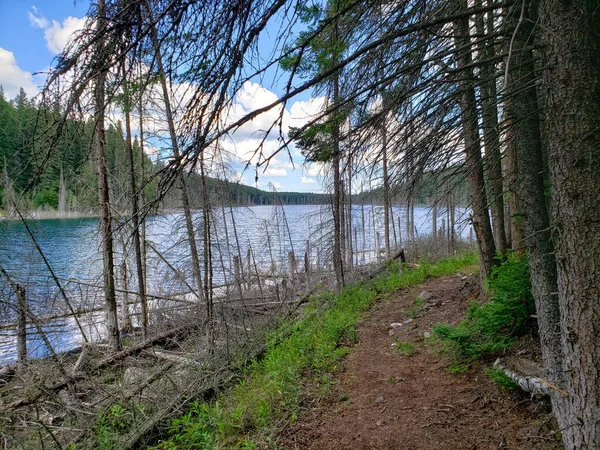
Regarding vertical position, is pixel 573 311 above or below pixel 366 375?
above

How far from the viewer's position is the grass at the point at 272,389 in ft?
10.3

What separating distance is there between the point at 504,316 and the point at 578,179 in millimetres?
1936

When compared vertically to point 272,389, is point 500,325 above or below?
above

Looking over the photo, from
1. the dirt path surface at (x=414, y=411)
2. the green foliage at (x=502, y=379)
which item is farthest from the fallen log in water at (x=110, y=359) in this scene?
the green foliage at (x=502, y=379)

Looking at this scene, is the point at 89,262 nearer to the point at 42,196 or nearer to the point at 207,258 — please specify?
the point at 207,258

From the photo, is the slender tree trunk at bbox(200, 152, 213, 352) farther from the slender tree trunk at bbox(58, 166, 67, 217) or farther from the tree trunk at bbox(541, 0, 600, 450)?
the tree trunk at bbox(541, 0, 600, 450)

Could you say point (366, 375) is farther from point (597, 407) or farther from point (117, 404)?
point (117, 404)

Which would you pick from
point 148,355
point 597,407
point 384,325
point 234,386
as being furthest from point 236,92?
point 148,355

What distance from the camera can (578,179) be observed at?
158 cm

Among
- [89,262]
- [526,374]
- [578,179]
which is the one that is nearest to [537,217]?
[578,179]

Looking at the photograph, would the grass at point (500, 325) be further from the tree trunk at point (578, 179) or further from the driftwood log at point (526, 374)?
the tree trunk at point (578, 179)

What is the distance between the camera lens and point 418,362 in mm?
3922

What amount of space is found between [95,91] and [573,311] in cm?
269

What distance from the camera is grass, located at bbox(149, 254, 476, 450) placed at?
10.3 feet
